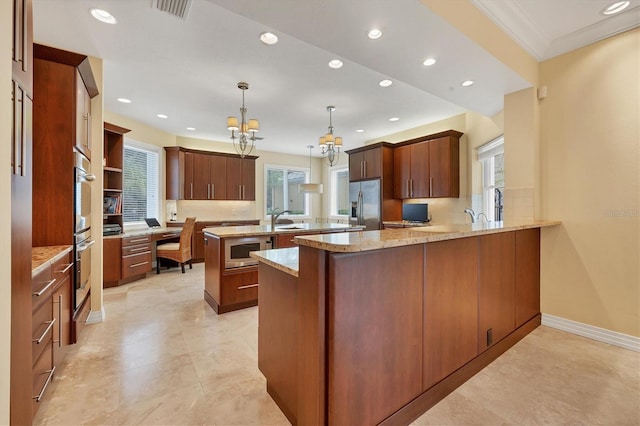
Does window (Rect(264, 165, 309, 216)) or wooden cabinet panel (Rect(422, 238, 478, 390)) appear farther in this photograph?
window (Rect(264, 165, 309, 216))

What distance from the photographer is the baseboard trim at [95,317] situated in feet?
9.70

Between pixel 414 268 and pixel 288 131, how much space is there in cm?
509

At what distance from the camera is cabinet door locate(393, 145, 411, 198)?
5.71 metres

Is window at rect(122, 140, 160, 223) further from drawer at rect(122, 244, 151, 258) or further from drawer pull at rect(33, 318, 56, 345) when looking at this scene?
drawer pull at rect(33, 318, 56, 345)

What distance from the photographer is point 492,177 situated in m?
4.73

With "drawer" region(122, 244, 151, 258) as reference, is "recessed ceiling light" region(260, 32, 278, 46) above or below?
above

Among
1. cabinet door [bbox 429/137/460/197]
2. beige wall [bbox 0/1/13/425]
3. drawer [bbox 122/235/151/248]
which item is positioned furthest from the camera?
cabinet door [bbox 429/137/460/197]

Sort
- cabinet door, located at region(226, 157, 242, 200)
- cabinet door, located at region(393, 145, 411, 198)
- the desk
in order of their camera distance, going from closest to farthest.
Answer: the desk
cabinet door, located at region(393, 145, 411, 198)
cabinet door, located at region(226, 157, 242, 200)

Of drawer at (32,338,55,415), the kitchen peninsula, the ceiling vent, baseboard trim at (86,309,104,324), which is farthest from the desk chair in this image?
the ceiling vent

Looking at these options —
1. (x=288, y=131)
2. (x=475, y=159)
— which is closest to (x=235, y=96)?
(x=288, y=131)

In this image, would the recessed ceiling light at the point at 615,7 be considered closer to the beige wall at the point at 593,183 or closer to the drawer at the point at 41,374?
the beige wall at the point at 593,183

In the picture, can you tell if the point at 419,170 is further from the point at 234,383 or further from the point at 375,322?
the point at 234,383

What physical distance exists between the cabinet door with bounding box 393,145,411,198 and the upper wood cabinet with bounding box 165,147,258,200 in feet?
11.2

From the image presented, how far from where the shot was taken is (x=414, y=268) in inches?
63.5
